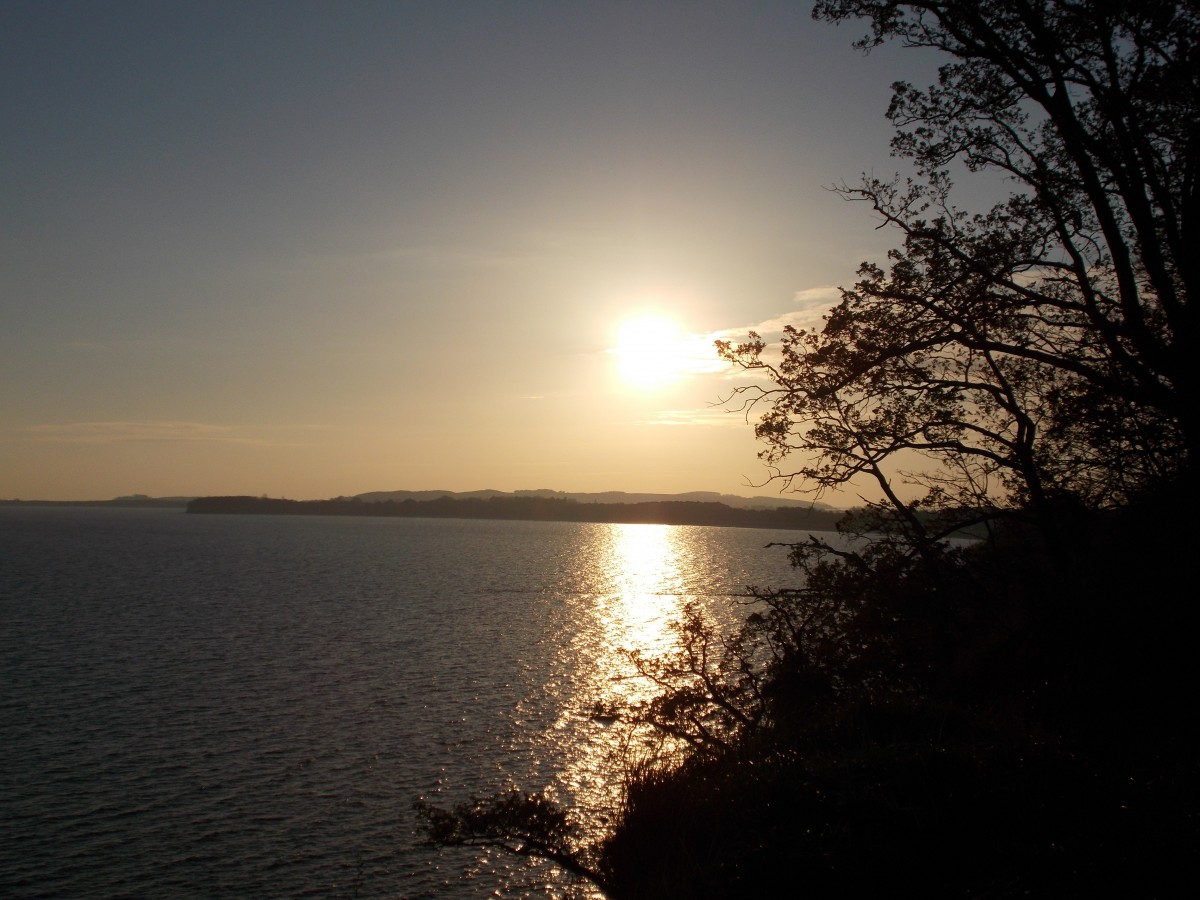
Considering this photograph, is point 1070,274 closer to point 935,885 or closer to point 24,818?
point 935,885

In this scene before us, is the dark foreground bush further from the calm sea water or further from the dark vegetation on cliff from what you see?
the calm sea water

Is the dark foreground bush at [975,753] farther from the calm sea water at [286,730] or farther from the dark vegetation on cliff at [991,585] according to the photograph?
the calm sea water at [286,730]

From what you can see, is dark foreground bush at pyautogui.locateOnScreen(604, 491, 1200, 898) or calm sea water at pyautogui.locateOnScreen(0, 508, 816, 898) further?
calm sea water at pyautogui.locateOnScreen(0, 508, 816, 898)

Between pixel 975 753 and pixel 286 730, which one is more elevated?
pixel 975 753

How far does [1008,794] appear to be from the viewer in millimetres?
10133

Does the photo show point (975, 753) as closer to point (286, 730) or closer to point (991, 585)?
point (991, 585)

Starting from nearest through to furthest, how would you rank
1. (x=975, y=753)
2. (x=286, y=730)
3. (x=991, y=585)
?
(x=975, y=753) < (x=991, y=585) < (x=286, y=730)

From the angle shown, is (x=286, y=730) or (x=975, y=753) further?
(x=286, y=730)

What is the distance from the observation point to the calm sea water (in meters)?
19.0

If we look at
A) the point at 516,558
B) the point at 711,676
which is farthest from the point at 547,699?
the point at 516,558

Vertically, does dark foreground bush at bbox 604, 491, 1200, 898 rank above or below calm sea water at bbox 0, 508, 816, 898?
above

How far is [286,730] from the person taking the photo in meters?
29.0

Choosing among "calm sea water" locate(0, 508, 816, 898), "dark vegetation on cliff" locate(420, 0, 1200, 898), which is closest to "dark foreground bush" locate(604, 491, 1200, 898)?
"dark vegetation on cliff" locate(420, 0, 1200, 898)

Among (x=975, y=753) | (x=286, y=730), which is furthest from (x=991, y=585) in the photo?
(x=286, y=730)
